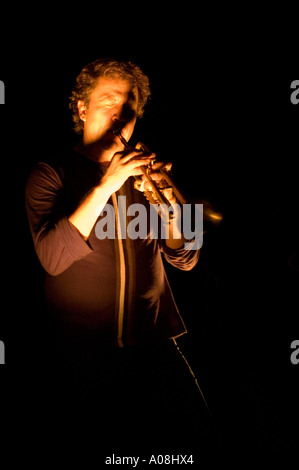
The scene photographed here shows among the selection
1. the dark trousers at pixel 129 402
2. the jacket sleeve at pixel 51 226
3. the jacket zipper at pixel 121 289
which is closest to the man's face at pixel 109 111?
the jacket sleeve at pixel 51 226

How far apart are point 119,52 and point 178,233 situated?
6.21ft

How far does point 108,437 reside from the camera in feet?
5.23

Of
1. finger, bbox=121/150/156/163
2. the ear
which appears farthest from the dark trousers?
the ear

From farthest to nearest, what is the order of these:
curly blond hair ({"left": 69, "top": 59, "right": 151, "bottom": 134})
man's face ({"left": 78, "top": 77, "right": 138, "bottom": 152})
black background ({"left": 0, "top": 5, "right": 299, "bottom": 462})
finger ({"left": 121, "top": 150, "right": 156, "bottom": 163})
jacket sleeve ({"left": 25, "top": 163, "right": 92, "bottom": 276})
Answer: black background ({"left": 0, "top": 5, "right": 299, "bottom": 462})
curly blond hair ({"left": 69, "top": 59, "right": 151, "bottom": 134})
man's face ({"left": 78, "top": 77, "right": 138, "bottom": 152})
finger ({"left": 121, "top": 150, "right": 156, "bottom": 163})
jacket sleeve ({"left": 25, "top": 163, "right": 92, "bottom": 276})

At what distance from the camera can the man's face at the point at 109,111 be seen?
6.46 feet

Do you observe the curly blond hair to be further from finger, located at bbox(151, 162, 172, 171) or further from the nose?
finger, located at bbox(151, 162, 172, 171)

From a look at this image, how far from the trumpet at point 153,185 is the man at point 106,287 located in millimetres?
33

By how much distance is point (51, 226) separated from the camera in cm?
162

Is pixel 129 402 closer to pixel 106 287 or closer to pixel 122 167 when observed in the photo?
pixel 106 287

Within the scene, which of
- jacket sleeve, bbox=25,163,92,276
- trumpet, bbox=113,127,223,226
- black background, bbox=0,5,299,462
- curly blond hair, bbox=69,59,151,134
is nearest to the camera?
jacket sleeve, bbox=25,163,92,276

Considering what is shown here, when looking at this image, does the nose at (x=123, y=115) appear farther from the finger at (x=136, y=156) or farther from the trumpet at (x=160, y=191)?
the finger at (x=136, y=156)

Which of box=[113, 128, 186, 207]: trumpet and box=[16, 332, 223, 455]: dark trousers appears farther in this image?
box=[113, 128, 186, 207]: trumpet

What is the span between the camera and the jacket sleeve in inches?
62.0
